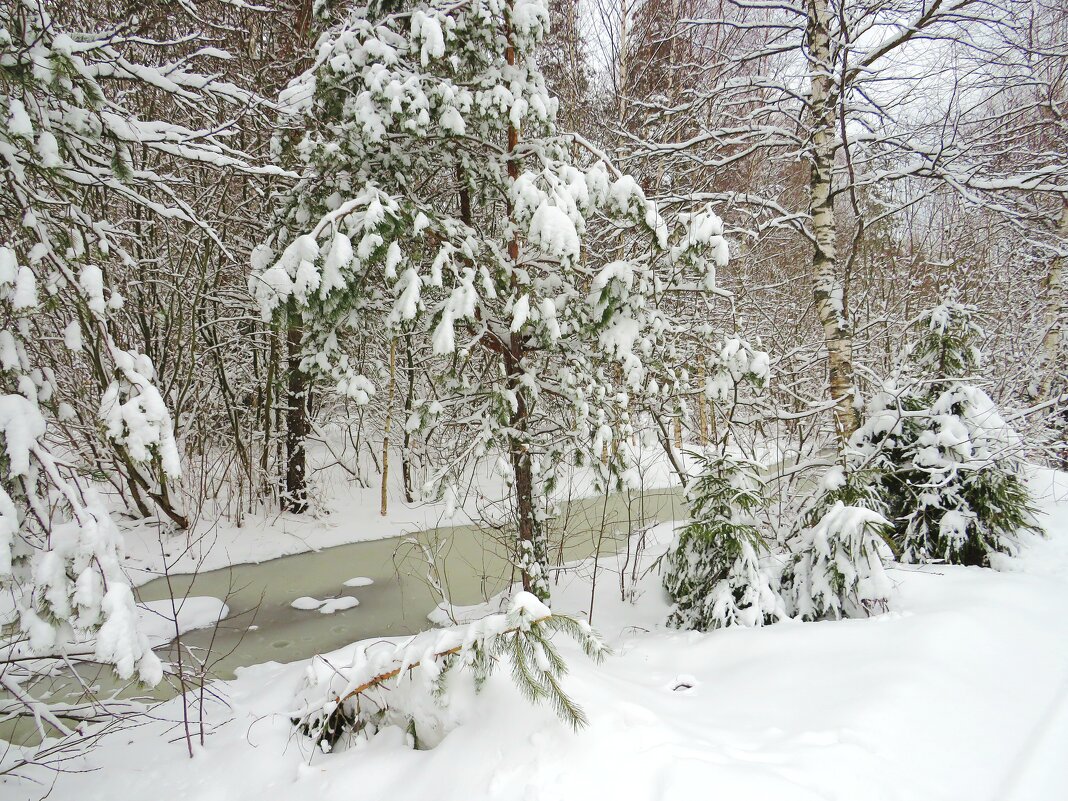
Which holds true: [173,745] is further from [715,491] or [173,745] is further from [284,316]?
[715,491]

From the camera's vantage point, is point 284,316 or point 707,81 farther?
point 707,81

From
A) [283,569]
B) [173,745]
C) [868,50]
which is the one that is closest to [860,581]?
[173,745]

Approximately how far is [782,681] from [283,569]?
6545 millimetres

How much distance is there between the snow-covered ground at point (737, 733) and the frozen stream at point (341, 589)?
1.90m

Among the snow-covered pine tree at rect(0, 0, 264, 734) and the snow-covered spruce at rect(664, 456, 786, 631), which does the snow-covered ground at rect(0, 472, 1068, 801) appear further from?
the snow-covered pine tree at rect(0, 0, 264, 734)

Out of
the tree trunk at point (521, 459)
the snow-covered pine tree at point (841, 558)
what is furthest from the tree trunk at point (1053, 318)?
the tree trunk at point (521, 459)

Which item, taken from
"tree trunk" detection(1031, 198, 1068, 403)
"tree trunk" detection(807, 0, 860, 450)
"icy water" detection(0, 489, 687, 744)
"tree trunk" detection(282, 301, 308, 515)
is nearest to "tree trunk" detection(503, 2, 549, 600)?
"icy water" detection(0, 489, 687, 744)

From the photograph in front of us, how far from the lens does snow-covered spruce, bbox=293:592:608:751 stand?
180cm

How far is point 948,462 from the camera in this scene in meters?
4.03

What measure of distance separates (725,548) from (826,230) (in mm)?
2811

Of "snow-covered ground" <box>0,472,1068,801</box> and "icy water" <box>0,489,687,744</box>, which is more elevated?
"snow-covered ground" <box>0,472,1068,801</box>

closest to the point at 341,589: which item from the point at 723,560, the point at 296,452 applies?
the point at 296,452

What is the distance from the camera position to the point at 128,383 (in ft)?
7.53

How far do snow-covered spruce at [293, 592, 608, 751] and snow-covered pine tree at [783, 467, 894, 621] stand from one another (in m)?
1.98
